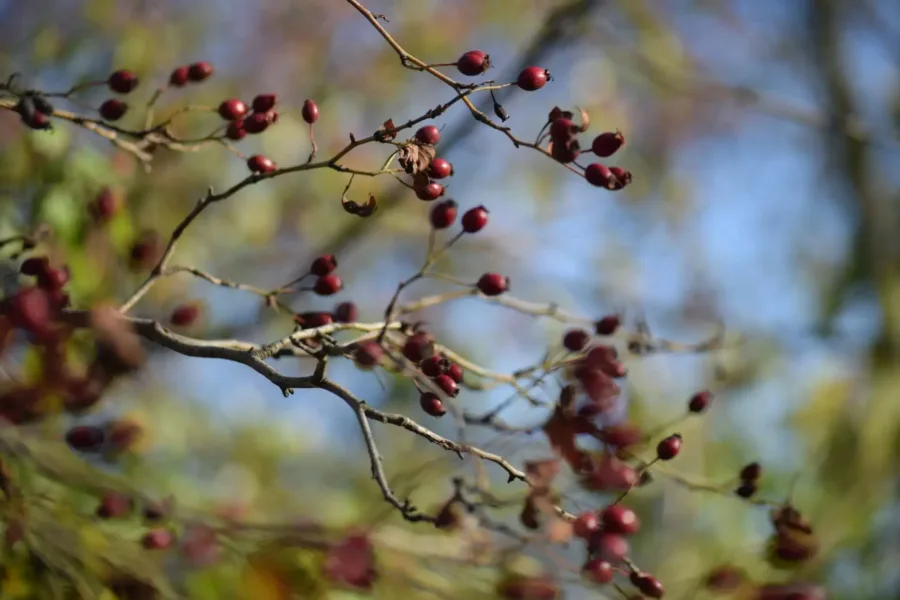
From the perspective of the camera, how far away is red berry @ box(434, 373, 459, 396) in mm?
738

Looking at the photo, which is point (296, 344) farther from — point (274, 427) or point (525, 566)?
point (274, 427)

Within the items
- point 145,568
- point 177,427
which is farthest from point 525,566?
point 177,427

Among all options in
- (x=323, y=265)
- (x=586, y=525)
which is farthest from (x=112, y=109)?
(x=586, y=525)

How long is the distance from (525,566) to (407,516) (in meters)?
0.68

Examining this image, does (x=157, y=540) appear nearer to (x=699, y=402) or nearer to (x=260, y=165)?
(x=260, y=165)

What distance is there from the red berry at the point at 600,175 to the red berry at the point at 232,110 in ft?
1.29

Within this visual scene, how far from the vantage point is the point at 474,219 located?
87 centimetres

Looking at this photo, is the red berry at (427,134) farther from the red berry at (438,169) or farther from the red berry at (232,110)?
A: the red berry at (232,110)

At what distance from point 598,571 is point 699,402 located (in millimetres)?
314

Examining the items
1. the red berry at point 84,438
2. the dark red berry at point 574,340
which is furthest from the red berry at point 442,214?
the red berry at point 84,438

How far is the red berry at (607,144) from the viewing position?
78cm

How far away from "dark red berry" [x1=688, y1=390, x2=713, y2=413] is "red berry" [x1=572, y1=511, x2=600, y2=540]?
0.90 feet

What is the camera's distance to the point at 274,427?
321 cm

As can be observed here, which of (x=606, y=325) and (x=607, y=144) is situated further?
(x=606, y=325)
